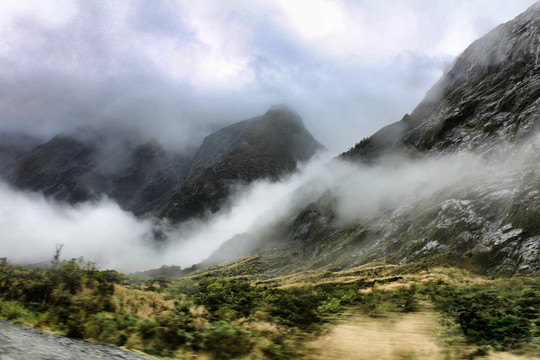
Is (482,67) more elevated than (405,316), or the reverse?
(482,67)

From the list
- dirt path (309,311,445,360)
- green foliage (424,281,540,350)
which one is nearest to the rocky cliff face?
green foliage (424,281,540,350)

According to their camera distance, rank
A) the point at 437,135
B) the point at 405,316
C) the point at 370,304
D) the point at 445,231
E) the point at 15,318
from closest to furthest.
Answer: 1. the point at 15,318
2. the point at 405,316
3. the point at 370,304
4. the point at 445,231
5. the point at 437,135

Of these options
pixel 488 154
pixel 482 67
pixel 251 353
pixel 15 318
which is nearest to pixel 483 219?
pixel 488 154

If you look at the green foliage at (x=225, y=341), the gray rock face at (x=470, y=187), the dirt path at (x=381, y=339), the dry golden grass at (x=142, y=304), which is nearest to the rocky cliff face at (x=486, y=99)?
the gray rock face at (x=470, y=187)

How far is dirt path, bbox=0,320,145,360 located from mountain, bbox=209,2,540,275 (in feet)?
159

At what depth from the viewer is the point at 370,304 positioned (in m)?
13.4

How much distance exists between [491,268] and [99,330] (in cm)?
5230

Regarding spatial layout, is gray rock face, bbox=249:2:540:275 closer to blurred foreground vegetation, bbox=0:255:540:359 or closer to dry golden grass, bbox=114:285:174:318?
blurred foreground vegetation, bbox=0:255:540:359

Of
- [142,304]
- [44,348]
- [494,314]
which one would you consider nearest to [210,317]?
[142,304]

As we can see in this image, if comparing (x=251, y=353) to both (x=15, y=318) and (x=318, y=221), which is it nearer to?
(x=15, y=318)

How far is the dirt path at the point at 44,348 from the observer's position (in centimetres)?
532

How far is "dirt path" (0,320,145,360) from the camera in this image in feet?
17.5

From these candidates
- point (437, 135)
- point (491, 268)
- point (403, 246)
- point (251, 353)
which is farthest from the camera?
point (437, 135)

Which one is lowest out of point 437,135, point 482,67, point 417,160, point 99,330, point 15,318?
point 99,330
